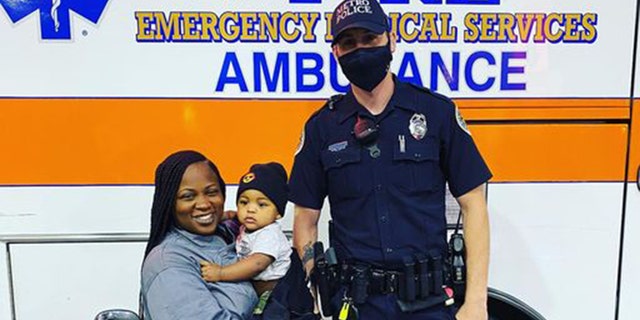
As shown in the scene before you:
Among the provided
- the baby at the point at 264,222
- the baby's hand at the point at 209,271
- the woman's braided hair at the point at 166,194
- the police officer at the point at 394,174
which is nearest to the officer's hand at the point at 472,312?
the police officer at the point at 394,174

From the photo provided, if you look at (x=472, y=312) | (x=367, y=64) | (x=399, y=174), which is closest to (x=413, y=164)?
(x=399, y=174)

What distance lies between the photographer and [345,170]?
5.74ft

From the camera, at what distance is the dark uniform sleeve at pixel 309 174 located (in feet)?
5.99

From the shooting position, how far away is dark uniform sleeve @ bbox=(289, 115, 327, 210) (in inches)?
71.9

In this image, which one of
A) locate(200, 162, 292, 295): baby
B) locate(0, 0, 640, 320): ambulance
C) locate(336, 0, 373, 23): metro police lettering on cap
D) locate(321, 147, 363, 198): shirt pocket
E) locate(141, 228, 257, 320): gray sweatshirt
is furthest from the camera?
locate(0, 0, 640, 320): ambulance

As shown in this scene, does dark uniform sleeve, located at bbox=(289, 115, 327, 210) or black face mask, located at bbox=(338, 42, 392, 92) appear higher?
black face mask, located at bbox=(338, 42, 392, 92)

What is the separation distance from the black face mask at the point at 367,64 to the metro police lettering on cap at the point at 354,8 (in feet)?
0.35

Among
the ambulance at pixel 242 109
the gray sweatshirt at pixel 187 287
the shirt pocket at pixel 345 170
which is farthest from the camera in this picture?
the ambulance at pixel 242 109

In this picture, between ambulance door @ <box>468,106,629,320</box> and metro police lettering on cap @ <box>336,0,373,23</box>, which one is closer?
metro police lettering on cap @ <box>336,0,373,23</box>

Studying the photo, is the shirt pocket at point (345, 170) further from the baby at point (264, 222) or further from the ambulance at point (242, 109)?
the ambulance at point (242, 109)

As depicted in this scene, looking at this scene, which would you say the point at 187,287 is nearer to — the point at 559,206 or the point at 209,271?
the point at 209,271

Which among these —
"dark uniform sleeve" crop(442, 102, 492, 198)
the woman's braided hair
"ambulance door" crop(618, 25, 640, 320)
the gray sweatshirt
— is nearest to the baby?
the gray sweatshirt

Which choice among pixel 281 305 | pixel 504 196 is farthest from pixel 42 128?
pixel 504 196

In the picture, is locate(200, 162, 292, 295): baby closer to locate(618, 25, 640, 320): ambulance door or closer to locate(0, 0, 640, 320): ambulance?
locate(0, 0, 640, 320): ambulance
